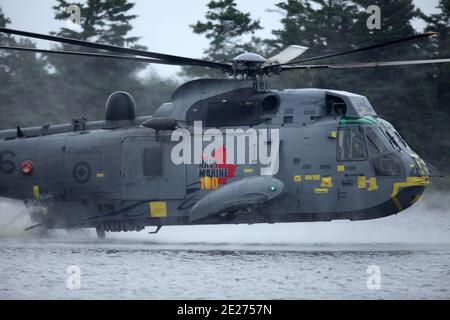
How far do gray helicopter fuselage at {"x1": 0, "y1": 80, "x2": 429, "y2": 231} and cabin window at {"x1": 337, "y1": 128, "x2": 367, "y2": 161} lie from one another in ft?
0.08

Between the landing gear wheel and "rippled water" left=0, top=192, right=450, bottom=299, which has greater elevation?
the landing gear wheel

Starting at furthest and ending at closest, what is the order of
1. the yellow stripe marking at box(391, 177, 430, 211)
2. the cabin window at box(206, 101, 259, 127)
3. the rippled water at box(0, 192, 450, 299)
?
1. the cabin window at box(206, 101, 259, 127)
2. the yellow stripe marking at box(391, 177, 430, 211)
3. the rippled water at box(0, 192, 450, 299)

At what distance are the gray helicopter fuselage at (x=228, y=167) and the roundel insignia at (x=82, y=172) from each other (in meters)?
0.03

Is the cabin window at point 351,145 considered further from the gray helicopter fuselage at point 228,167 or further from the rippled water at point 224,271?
the rippled water at point 224,271

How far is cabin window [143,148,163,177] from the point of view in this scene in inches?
866

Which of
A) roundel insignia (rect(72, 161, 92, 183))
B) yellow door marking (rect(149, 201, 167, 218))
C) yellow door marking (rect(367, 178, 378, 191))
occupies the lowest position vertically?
yellow door marking (rect(149, 201, 167, 218))

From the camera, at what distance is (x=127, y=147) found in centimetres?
2241

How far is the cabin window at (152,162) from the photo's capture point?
2200cm

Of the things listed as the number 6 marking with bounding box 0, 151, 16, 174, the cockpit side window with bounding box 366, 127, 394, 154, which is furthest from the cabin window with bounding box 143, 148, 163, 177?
the cockpit side window with bounding box 366, 127, 394, 154

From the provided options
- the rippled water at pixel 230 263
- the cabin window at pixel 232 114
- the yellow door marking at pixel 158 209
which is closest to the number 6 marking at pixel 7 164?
the rippled water at pixel 230 263

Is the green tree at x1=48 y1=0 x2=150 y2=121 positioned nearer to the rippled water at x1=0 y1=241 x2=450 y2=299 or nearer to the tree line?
the tree line

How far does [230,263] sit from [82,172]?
19.1ft

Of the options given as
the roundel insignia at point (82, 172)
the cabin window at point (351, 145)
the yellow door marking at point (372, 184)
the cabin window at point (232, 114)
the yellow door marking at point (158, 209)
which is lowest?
the yellow door marking at point (158, 209)
